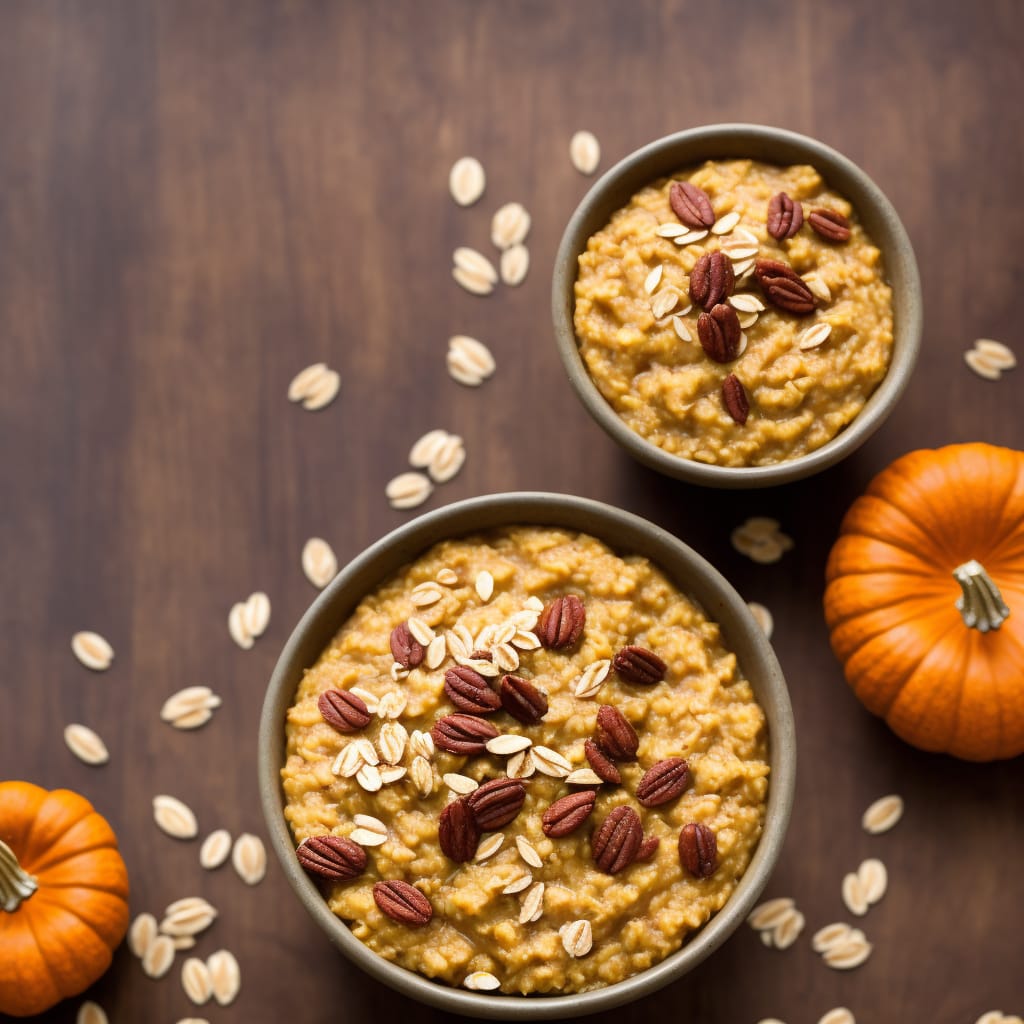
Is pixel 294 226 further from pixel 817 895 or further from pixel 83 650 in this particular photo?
pixel 817 895

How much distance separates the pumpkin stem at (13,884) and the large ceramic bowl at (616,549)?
62 cm

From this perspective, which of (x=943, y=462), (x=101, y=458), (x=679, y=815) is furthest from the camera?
(x=101, y=458)

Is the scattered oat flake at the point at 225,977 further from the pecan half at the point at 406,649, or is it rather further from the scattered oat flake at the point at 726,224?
the scattered oat flake at the point at 726,224

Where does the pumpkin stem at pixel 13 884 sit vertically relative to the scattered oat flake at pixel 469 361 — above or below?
below

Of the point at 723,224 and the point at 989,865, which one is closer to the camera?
the point at 723,224

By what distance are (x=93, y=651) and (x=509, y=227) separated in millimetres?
1499

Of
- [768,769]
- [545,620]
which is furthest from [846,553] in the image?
[545,620]

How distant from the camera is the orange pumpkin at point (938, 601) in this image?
3213mm

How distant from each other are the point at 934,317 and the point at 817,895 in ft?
4.85

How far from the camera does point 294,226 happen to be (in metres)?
3.56

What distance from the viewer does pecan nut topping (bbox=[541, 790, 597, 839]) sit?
9.52 feet

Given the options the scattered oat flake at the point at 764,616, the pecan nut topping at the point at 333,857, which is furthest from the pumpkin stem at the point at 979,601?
the pecan nut topping at the point at 333,857

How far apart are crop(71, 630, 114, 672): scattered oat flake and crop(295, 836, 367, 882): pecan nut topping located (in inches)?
33.4

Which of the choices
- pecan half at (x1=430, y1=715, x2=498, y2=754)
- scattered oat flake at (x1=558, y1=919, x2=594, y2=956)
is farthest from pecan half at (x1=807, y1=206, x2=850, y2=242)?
scattered oat flake at (x1=558, y1=919, x2=594, y2=956)
